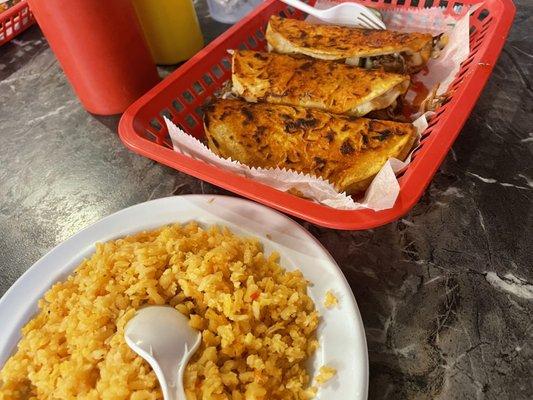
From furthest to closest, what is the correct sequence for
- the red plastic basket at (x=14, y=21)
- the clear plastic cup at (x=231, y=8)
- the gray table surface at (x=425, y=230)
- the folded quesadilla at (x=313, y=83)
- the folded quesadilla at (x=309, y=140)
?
the red plastic basket at (x=14, y=21), the clear plastic cup at (x=231, y=8), the folded quesadilla at (x=313, y=83), the folded quesadilla at (x=309, y=140), the gray table surface at (x=425, y=230)

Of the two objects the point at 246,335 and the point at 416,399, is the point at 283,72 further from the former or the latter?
the point at 416,399

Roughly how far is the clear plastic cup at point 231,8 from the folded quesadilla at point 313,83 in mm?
542

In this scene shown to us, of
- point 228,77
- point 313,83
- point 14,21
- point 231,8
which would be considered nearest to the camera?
point 313,83

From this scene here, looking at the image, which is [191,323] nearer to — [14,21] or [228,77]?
[228,77]

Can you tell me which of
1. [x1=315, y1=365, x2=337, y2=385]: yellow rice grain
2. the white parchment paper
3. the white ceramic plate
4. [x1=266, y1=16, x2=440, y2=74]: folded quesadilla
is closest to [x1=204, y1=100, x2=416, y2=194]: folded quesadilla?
the white parchment paper

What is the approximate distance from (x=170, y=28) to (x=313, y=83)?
58 centimetres

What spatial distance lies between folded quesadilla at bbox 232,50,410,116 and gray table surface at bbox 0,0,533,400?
259mm

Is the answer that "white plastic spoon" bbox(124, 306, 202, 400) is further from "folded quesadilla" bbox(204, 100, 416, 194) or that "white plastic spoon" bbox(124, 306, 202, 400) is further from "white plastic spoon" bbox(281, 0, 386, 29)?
"white plastic spoon" bbox(281, 0, 386, 29)

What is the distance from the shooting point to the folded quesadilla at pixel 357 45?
1202mm

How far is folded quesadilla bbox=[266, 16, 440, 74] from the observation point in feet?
3.94

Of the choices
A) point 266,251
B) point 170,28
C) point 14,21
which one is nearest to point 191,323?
point 266,251

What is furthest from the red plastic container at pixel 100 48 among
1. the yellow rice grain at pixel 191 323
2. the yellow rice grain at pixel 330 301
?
the yellow rice grain at pixel 330 301

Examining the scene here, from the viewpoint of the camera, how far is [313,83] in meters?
1.15

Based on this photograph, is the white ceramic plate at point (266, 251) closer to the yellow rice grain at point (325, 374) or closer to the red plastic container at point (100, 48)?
the yellow rice grain at point (325, 374)
